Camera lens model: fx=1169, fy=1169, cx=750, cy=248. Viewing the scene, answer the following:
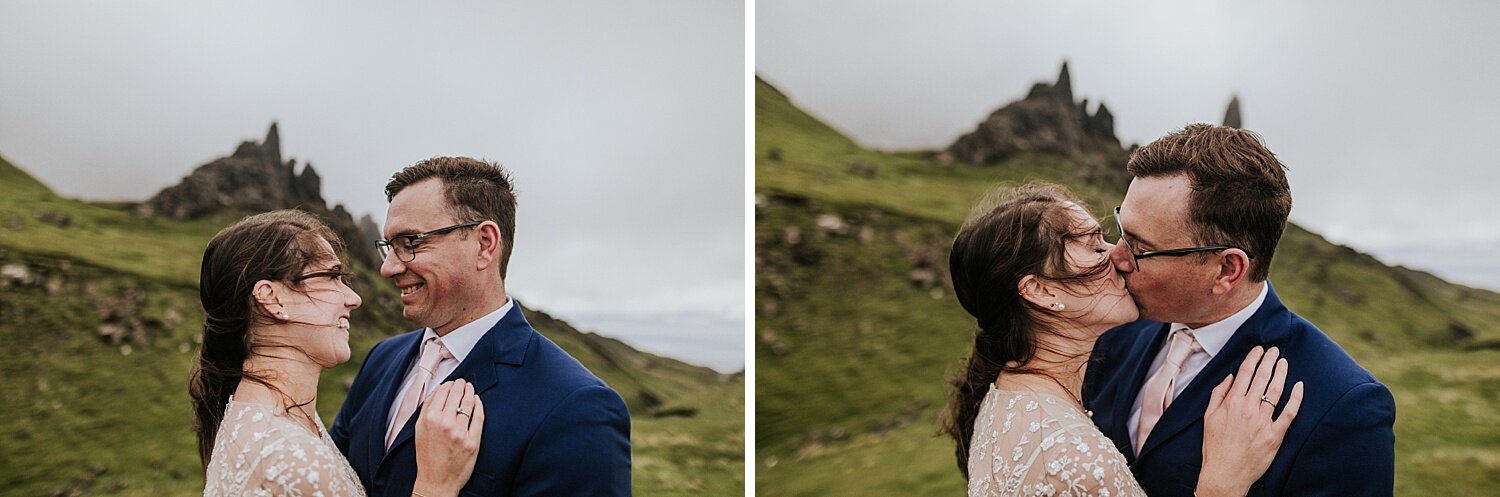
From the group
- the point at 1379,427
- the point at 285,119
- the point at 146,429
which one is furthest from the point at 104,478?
the point at 1379,427

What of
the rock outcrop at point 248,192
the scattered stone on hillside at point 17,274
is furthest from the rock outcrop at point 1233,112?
the scattered stone on hillside at point 17,274

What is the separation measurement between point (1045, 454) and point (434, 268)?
1999mm

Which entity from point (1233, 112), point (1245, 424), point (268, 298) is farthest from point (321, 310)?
point (1233, 112)

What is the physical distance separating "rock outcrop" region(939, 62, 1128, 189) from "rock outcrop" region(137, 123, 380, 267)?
272 centimetres

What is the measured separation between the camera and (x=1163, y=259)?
3.51m

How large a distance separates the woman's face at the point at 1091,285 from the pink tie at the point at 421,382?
200cm

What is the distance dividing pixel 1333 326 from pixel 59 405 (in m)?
4.78

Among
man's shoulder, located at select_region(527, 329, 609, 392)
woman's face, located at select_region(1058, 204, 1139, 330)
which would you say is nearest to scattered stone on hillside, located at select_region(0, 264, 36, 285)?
man's shoulder, located at select_region(527, 329, 609, 392)

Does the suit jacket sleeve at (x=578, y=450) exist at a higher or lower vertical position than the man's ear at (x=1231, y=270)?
lower

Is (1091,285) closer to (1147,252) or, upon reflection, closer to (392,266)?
(1147,252)

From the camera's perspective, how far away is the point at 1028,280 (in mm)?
3541

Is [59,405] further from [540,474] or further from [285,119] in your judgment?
[540,474]

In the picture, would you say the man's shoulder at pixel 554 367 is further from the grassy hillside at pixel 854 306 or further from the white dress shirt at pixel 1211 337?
the white dress shirt at pixel 1211 337

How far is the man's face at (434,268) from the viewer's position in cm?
381
